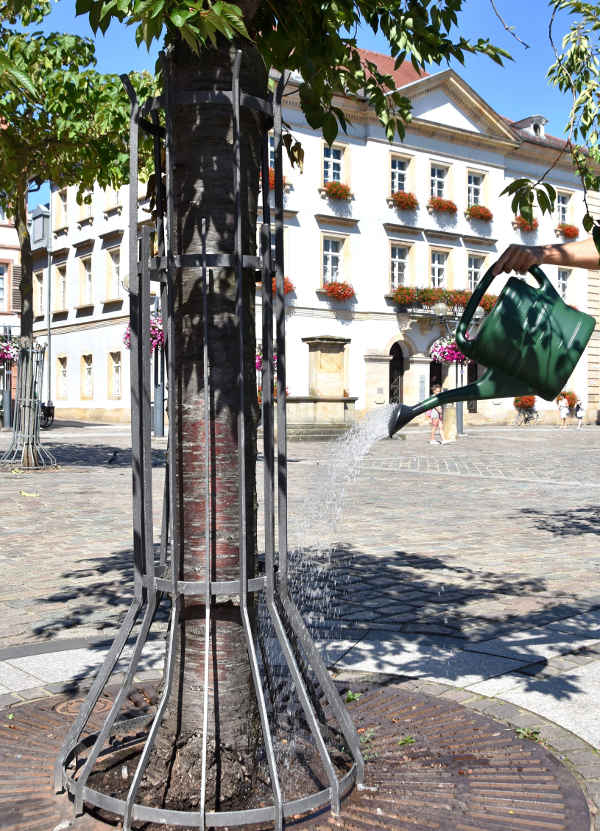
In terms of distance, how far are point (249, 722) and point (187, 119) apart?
6.29 ft

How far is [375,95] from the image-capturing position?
4473 mm

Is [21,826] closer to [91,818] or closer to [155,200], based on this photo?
[91,818]

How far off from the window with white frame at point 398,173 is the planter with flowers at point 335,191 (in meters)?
2.58

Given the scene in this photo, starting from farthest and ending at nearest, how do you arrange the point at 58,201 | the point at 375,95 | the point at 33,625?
the point at 58,201
the point at 33,625
the point at 375,95

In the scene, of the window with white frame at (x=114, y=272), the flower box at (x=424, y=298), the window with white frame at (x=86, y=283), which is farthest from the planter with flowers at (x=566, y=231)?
the window with white frame at (x=86, y=283)

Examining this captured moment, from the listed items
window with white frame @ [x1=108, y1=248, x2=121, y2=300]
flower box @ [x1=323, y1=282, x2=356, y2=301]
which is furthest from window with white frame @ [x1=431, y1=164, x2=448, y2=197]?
window with white frame @ [x1=108, y1=248, x2=121, y2=300]

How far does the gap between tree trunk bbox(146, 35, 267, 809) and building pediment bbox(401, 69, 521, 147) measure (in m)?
32.1

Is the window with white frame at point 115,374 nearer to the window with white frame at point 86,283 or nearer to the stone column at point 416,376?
the window with white frame at point 86,283

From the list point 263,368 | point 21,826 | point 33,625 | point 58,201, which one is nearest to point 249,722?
point 21,826

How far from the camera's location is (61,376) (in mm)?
37938

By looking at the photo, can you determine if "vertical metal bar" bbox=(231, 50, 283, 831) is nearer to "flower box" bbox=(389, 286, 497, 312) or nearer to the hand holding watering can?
the hand holding watering can

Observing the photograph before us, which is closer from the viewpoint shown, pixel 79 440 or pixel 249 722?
pixel 249 722

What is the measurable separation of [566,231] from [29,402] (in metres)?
30.3

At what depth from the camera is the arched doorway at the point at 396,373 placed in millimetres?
34562
